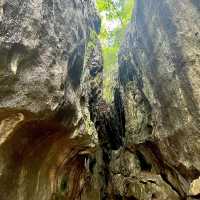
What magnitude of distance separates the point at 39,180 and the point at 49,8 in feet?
14.0

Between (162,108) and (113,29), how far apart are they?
11.3m

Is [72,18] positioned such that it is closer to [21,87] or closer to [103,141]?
[21,87]

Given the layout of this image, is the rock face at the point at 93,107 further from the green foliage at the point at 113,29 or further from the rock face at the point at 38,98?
the green foliage at the point at 113,29

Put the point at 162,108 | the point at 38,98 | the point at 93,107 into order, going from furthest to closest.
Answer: the point at 93,107, the point at 162,108, the point at 38,98

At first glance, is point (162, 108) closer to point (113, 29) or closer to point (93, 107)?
point (93, 107)

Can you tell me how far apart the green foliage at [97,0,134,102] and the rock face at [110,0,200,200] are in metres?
5.07

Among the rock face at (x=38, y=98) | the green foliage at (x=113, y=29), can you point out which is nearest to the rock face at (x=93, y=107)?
the rock face at (x=38, y=98)

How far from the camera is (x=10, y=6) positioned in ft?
14.7

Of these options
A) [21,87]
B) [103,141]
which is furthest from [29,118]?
[103,141]

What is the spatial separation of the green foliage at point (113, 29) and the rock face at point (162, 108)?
5071mm

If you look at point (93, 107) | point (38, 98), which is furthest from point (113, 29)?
point (38, 98)

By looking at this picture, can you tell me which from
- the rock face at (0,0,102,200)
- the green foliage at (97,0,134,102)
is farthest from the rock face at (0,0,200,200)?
the green foliage at (97,0,134,102)

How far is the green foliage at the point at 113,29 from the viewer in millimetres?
16516

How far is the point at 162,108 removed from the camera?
8336 millimetres
